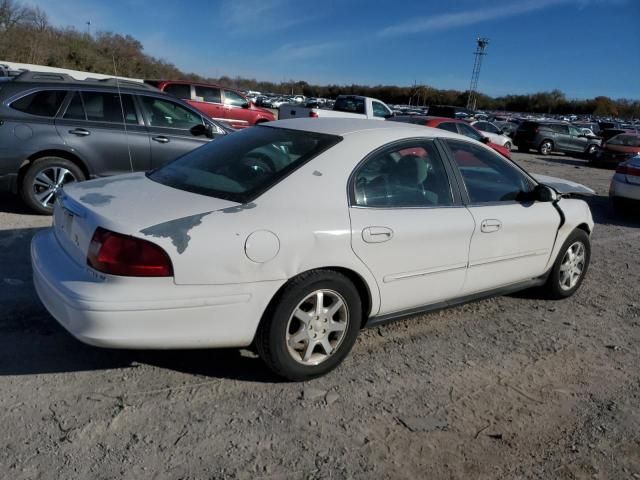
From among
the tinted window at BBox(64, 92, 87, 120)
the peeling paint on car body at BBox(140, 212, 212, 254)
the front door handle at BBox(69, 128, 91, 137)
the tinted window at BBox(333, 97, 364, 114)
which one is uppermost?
the tinted window at BBox(64, 92, 87, 120)

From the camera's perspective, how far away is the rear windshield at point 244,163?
10.7ft

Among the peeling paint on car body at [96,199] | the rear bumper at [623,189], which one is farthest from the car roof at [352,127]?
the rear bumper at [623,189]

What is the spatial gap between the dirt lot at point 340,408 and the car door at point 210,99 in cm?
1183

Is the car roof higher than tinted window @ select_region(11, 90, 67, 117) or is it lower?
higher

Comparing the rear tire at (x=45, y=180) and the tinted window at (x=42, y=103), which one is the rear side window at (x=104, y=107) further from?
the rear tire at (x=45, y=180)

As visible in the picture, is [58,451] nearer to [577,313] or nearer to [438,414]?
[438,414]

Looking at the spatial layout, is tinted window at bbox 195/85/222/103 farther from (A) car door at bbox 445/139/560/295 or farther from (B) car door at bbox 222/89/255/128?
(A) car door at bbox 445/139/560/295

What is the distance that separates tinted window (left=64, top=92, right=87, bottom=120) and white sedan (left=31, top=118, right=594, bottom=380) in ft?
11.6

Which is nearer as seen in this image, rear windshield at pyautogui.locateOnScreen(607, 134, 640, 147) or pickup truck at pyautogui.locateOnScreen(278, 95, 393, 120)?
pickup truck at pyautogui.locateOnScreen(278, 95, 393, 120)

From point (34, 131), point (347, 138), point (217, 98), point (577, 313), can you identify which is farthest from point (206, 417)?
point (217, 98)

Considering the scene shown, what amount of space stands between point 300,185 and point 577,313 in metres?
3.09

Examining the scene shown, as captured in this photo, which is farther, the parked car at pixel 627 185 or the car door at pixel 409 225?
the parked car at pixel 627 185

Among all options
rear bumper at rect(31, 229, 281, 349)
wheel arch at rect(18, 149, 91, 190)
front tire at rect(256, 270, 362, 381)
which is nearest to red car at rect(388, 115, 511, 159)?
wheel arch at rect(18, 149, 91, 190)

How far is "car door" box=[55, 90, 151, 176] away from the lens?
22.0 feet
